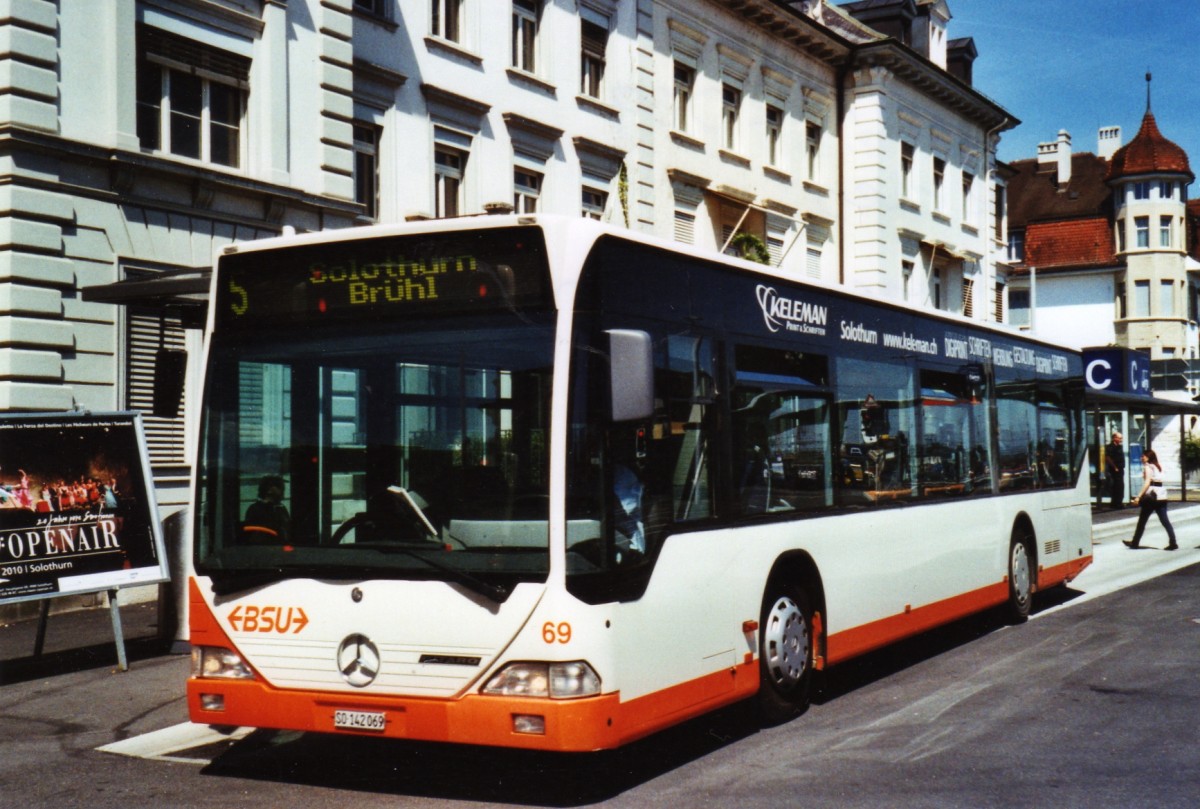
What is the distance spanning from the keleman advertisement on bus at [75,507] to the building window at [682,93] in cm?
1835

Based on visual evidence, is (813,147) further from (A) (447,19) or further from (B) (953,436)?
(B) (953,436)

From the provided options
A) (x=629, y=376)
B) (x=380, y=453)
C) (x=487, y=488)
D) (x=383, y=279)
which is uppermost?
(x=383, y=279)

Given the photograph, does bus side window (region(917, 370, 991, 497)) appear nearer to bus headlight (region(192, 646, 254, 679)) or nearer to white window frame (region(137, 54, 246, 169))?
bus headlight (region(192, 646, 254, 679))

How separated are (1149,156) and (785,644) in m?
60.6

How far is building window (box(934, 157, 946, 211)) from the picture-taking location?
3897 cm

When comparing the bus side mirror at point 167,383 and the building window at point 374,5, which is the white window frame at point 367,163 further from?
the bus side mirror at point 167,383

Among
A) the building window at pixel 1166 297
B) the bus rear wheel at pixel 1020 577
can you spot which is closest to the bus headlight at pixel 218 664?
the bus rear wheel at pixel 1020 577

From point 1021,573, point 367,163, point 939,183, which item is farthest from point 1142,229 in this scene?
point 1021,573

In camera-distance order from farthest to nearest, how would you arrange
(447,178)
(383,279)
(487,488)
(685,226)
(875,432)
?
1. (685,226)
2. (447,178)
3. (875,432)
4. (383,279)
5. (487,488)

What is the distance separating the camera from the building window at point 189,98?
53.5ft

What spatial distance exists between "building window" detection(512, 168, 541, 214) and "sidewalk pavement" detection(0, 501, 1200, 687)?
996 centimetres

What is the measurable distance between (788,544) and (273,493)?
3226mm

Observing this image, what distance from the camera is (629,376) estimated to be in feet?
20.9

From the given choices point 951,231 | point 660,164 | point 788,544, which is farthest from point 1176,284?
point 788,544
